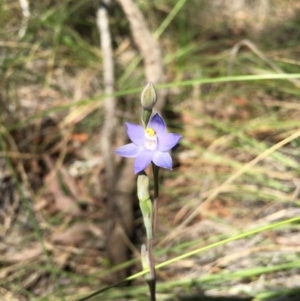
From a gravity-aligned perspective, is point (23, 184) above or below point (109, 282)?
above

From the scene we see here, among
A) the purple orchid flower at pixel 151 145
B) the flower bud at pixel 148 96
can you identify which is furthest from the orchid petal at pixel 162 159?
the flower bud at pixel 148 96

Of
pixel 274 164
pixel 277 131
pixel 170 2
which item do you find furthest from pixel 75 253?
pixel 170 2

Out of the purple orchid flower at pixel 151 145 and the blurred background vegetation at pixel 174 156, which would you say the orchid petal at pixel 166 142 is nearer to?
the purple orchid flower at pixel 151 145

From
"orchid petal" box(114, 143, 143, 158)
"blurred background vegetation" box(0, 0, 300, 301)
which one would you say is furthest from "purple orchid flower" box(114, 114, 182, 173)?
"blurred background vegetation" box(0, 0, 300, 301)

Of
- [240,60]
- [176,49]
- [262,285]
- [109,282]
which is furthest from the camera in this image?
[176,49]

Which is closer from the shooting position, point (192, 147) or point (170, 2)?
point (192, 147)

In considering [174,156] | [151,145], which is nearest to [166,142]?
[151,145]

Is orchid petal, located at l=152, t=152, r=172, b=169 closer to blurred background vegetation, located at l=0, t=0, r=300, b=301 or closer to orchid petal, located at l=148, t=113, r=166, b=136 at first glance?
orchid petal, located at l=148, t=113, r=166, b=136

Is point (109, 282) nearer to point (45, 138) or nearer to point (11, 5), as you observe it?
point (45, 138)
